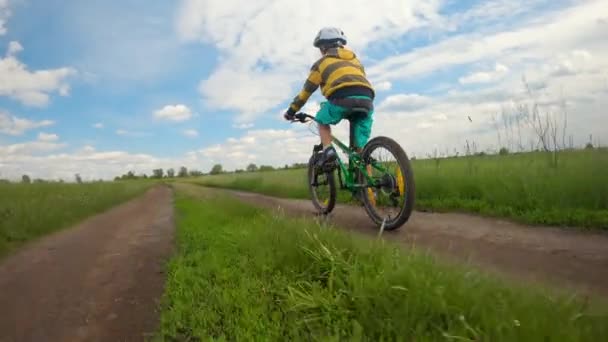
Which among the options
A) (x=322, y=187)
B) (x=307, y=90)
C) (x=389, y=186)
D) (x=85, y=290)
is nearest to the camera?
(x=85, y=290)

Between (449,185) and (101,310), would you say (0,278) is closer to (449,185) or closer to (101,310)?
(101,310)

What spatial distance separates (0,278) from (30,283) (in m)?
0.61

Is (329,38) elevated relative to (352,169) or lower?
elevated

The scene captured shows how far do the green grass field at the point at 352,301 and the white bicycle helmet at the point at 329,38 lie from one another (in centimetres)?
319

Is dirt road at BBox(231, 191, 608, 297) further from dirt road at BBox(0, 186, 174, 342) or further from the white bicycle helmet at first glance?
the white bicycle helmet

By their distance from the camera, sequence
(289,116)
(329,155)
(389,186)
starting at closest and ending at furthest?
(389,186) → (329,155) → (289,116)

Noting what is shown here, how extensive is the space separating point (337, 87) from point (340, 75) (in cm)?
18

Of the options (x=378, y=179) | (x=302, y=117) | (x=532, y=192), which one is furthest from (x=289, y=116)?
(x=532, y=192)

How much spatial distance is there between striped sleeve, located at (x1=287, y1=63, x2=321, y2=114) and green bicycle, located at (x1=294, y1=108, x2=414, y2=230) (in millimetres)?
252

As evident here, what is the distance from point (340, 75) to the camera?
15.7ft

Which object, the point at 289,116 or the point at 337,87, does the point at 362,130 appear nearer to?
the point at 337,87

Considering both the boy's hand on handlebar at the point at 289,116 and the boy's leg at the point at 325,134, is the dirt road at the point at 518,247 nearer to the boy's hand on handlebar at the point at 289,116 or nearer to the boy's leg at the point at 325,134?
the boy's leg at the point at 325,134

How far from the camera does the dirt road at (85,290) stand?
2.28m

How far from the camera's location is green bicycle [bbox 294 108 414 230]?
4148 millimetres
